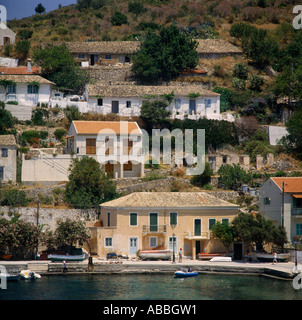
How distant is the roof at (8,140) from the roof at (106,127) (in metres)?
5.94

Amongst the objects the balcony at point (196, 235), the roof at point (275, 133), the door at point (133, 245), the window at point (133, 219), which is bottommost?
the door at point (133, 245)

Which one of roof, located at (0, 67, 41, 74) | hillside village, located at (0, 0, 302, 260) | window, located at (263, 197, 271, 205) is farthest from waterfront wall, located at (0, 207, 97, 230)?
roof, located at (0, 67, 41, 74)

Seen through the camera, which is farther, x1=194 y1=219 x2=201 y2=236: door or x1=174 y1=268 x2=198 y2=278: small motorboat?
x1=194 y1=219 x2=201 y2=236: door

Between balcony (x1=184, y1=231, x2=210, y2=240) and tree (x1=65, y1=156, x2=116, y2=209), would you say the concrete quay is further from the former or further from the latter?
tree (x1=65, y1=156, x2=116, y2=209)

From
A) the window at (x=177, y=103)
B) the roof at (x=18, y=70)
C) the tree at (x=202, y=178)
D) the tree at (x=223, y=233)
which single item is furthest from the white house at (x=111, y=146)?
the roof at (x=18, y=70)

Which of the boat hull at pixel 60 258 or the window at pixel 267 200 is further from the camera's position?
the window at pixel 267 200

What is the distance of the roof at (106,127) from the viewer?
63531 millimetres

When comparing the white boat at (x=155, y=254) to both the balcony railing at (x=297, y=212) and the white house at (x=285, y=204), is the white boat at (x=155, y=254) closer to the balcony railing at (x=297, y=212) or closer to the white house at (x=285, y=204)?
the white house at (x=285, y=204)

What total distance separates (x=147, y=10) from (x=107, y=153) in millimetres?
48121

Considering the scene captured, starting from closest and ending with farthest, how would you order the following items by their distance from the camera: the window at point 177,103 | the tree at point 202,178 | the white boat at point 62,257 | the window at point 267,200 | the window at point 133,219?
1. the white boat at point 62,257
2. the window at point 133,219
3. the window at point 267,200
4. the tree at point 202,178
5. the window at point 177,103

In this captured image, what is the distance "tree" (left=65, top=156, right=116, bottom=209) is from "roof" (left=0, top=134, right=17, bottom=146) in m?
6.36

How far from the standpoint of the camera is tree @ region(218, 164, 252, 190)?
2420 inches

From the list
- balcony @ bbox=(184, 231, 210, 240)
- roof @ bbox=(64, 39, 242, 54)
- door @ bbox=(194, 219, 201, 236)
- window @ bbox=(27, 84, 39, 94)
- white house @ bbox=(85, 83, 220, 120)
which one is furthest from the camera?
roof @ bbox=(64, 39, 242, 54)

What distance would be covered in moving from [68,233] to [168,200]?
8.69 meters
